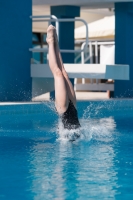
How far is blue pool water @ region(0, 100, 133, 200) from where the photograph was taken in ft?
13.3

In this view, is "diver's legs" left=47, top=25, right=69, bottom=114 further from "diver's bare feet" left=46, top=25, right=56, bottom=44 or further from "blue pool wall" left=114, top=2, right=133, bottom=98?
"blue pool wall" left=114, top=2, right=133, bottom=98

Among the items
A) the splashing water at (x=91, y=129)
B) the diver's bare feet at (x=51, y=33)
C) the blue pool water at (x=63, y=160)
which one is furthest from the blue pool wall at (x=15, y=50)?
the diver's bare feet at (x=51, y=33)

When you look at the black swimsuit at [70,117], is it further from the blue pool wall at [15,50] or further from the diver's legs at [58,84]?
the blue pool wall at [15,50]

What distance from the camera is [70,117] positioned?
6.74 meters

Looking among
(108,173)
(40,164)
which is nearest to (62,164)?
(40,164)

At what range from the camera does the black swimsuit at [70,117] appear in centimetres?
670

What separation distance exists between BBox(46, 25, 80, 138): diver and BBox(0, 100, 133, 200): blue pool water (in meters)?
0.20

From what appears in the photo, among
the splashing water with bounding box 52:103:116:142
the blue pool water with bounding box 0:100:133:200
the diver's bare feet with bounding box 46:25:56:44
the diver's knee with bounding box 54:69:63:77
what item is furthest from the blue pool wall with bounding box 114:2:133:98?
the diver's knee with bounding box 54:69:63:77

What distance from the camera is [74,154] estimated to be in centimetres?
566

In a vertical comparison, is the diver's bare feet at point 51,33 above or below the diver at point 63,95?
above

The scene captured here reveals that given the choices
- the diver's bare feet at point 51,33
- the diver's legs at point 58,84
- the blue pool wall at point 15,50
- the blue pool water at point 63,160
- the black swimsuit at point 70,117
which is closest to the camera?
the blue pool water at point 63,160

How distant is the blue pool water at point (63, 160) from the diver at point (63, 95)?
20 cm

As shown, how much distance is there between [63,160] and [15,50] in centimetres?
709

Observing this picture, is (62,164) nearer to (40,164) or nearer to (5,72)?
(40,164)
